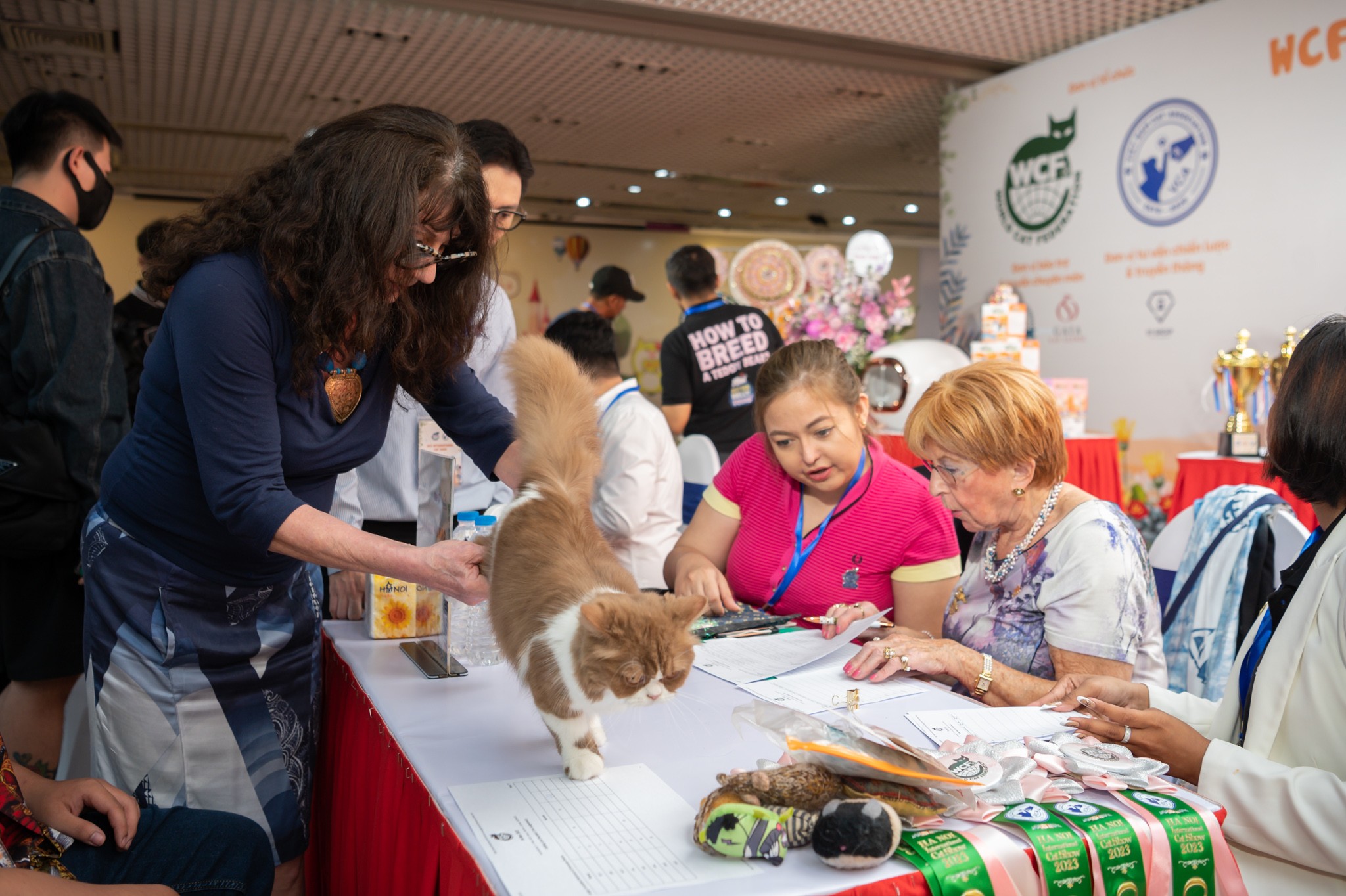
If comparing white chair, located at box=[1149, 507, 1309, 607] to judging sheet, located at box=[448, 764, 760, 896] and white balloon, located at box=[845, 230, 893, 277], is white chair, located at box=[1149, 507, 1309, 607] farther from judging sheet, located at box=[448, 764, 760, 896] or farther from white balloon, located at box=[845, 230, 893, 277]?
white balloon, located at box=[845, 230, 893, 277]

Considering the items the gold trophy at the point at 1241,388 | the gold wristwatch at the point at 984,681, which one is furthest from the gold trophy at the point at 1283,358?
the gold wristwatch at the point at 984,681

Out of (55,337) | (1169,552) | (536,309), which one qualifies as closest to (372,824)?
(55,337)

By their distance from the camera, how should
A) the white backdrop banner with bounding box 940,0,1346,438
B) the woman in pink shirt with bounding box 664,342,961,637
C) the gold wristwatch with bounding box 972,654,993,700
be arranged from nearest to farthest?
1. the gold wristwatch with bounding box 972,654,993,700
2. the woman in pink shirt with bounding box 664,342,961,637
3. the white backdrop banner with bounding box 940,0,1346,438

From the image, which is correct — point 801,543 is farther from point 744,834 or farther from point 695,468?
point 695,468

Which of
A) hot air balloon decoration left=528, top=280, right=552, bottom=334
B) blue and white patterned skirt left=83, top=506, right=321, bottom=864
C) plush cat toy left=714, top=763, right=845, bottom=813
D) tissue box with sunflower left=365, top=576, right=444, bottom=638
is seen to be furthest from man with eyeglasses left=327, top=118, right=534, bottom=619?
hot air balloon decoration left=528, top=280, right=552, bottom=334

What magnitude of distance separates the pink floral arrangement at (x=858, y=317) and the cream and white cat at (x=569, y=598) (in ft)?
13.2

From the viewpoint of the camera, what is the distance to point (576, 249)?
46.4 ft

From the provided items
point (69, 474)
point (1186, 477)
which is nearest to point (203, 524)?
point (69, 474)

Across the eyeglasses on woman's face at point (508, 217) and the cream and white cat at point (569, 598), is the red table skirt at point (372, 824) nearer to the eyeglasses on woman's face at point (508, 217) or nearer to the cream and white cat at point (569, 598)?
the cream and white cat at point (569, 598)

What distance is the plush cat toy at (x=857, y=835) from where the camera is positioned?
1034mm

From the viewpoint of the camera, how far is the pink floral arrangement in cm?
539

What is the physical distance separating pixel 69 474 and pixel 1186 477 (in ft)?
15.0

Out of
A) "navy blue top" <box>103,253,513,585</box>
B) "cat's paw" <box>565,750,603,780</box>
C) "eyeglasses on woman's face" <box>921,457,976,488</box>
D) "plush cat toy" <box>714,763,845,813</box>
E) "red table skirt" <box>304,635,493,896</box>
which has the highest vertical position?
"navy blue top" <box>103,253,513,585</box>

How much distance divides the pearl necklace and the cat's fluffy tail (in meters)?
0.91
